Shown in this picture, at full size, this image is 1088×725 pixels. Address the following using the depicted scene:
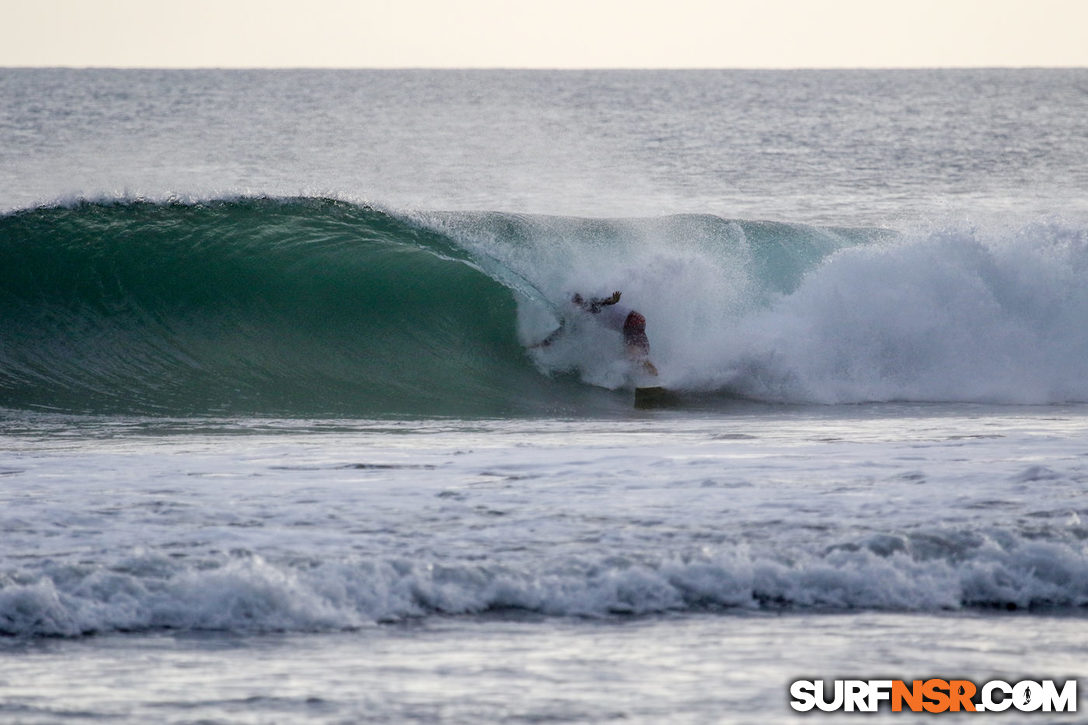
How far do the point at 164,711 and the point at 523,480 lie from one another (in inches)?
118

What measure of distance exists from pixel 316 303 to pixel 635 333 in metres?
3.31

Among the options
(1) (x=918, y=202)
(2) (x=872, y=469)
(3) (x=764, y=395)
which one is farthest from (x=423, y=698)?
(1) (x=918, y=202)

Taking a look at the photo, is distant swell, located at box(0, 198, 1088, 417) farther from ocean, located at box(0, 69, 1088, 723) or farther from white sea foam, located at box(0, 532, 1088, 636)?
white sea foam, located at box(0, 532, 1088, 636)

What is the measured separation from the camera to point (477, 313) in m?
12.2

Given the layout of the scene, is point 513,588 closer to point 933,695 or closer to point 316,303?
point 933,695

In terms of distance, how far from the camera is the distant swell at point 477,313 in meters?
10.8

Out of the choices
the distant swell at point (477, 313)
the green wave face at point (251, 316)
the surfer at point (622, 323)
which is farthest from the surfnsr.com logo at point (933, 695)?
the surfer at point (622, 323)

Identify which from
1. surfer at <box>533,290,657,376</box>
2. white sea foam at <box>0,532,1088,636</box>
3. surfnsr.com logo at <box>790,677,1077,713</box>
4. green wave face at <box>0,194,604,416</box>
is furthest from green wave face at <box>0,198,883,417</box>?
surfnsr.com logo at <box>790,677,1077,713</box>

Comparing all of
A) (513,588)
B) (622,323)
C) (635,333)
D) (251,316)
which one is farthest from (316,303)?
(513,588)

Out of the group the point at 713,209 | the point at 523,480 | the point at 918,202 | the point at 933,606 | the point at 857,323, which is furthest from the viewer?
the point at 918,202

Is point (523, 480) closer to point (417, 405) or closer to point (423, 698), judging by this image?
point (423, 698)

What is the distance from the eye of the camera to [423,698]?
157 inches

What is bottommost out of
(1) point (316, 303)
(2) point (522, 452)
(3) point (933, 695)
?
(3) point (933, 695)

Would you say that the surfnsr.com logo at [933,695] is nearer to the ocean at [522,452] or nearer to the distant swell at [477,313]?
the ocean at [522,452]
